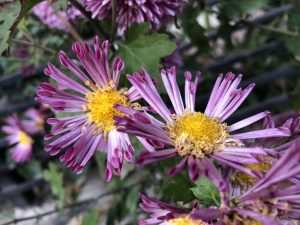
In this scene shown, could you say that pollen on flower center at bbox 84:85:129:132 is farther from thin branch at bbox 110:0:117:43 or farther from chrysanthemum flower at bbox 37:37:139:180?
thin branch at bbox 110:0:117:43

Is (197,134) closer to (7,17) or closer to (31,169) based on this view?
(7,17)

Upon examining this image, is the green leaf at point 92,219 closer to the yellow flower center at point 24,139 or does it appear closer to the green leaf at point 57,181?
the green leaf at point 57,181

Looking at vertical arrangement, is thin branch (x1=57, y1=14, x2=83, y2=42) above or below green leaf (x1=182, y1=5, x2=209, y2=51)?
below

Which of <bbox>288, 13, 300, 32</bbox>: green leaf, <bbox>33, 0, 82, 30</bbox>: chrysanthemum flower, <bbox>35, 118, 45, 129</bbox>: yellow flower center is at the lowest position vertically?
<bbox>35, 118, 45, 129</bbox>: yellow flower center

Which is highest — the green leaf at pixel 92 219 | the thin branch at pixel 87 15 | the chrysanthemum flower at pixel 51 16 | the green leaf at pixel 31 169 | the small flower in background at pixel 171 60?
the chrysanthemum flower at pixel 51 16

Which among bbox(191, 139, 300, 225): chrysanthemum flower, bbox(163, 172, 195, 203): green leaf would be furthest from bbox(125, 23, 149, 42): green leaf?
bbox(191, 139, 300, 225): chrysanthemum flower

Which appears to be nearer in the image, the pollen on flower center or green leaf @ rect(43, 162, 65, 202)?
the pollen on flower center

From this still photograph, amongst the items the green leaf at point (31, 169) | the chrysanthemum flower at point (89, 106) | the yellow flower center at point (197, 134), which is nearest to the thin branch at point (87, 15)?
the chrysanthemum flower at point (89, 106)

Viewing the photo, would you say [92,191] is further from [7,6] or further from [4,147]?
[7,6]

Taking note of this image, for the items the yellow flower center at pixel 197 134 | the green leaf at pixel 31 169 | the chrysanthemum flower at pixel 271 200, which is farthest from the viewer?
the green leaf at pixel 31 169

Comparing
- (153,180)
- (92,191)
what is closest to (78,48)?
(153,180)
